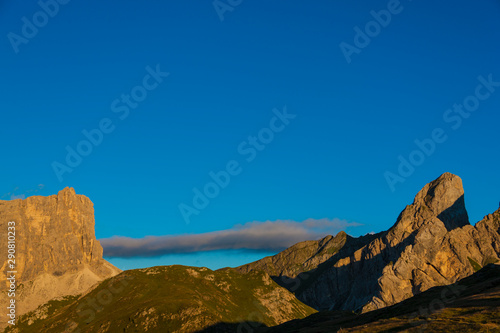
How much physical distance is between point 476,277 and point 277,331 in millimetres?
67781

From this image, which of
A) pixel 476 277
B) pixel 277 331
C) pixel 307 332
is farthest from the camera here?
pixel 277 331

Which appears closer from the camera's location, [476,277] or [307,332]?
[307,332]

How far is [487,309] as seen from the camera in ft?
302

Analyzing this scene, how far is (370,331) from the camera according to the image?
299 feet

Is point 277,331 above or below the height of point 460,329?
above

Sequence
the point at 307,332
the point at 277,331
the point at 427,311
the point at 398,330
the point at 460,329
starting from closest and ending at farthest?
1. the point at 460,329
2. the point at 398,330
3. the point at 427,311
4. the point at 307,332
5. the point at 277,331

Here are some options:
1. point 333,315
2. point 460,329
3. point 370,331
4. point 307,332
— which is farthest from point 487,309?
point 333,315

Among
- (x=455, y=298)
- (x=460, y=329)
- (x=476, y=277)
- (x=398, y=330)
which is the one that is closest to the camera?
(x=460, y=329)

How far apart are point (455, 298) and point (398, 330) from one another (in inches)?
1592

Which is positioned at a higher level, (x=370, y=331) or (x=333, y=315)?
(x=333, y=315)

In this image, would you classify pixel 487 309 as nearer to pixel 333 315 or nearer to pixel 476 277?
pixel 476 277

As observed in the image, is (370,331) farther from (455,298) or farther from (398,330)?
(455,298)

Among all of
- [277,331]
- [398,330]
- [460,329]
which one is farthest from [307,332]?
[460,329]

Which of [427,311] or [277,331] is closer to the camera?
[427,311]
